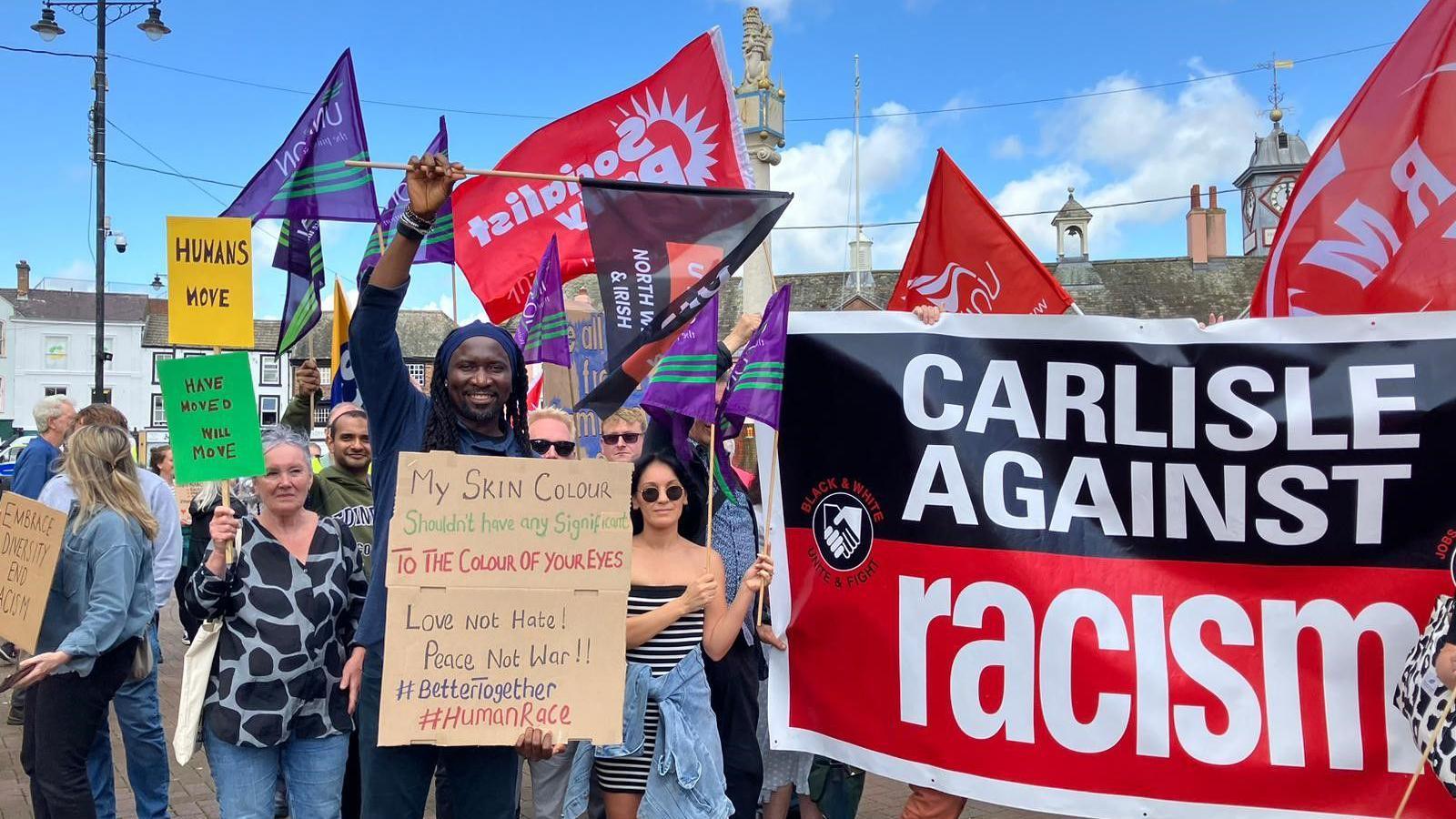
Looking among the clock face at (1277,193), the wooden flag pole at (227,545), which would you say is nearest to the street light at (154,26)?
the wooden flag pole at (227,545)

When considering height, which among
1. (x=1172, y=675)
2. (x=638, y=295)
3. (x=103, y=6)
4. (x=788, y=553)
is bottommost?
(x=1172, y=675)

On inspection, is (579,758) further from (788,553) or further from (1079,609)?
(1079,609)

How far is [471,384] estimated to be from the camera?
125 inches

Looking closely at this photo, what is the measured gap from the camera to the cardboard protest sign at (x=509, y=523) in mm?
2926

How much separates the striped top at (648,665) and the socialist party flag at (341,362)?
2.27 metres

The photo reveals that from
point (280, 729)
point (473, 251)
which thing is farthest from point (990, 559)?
point (473, 251)

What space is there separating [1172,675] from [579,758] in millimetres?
2024

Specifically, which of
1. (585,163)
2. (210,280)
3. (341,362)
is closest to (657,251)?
(210,280)

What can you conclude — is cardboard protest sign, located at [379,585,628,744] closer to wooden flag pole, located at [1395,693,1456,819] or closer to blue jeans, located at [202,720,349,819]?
blue jeans, located at [202,720,349,819]

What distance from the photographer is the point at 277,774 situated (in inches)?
148

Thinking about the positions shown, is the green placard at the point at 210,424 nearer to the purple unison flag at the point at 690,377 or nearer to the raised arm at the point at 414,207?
the raised arm at the point at 414,207

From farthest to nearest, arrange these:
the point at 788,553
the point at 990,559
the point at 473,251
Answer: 1. the point at 473,251
2. the point at 788,553
3. the point at 990,559

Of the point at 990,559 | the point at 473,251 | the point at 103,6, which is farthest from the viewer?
the point at 103,6

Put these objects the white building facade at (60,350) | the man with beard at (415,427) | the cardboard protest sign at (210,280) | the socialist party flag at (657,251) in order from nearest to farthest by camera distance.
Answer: the man with beard at (415,427) → the socialist party flag at (657,251) → the cardboard protest sign at (210,280) → the white building facade at (60,350)
